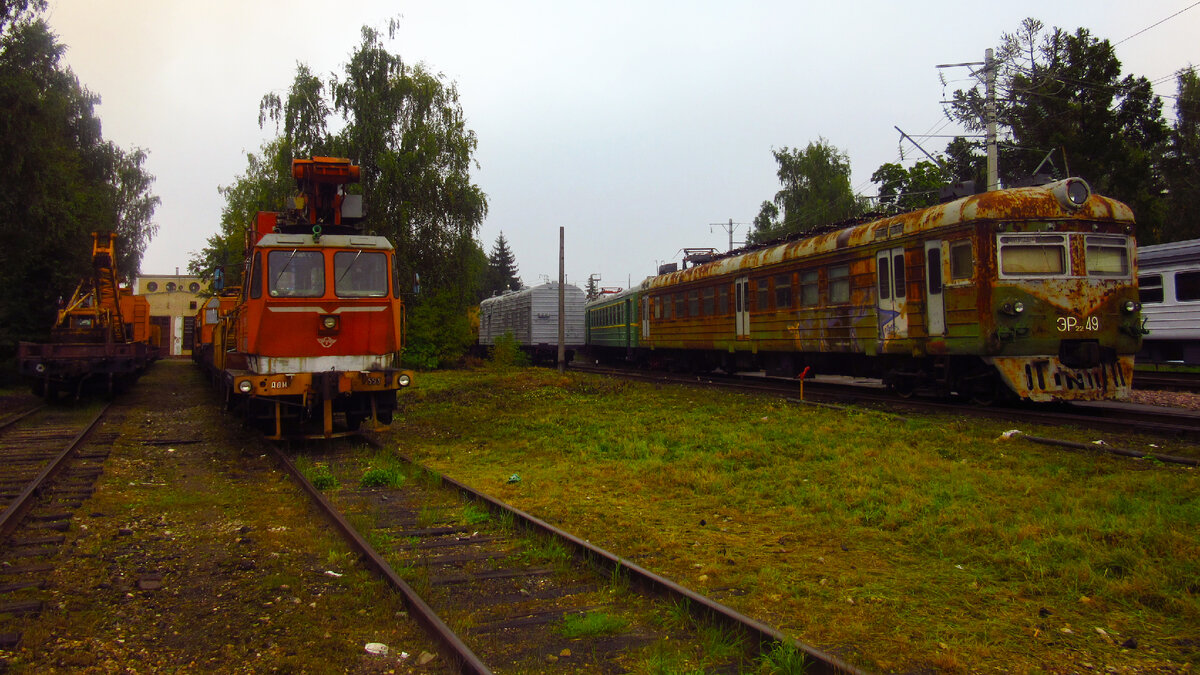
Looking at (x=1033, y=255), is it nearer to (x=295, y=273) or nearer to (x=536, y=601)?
(x=536, y=601)

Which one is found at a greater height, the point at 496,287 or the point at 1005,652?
the point at 496,287

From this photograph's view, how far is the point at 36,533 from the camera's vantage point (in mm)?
5910

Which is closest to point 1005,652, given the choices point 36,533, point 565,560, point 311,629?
point 565,560

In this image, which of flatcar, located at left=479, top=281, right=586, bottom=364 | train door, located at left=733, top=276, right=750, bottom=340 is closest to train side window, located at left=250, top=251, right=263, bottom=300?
train door, located at left=733, top=276, right=750, bottom=340

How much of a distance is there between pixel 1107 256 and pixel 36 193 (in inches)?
988

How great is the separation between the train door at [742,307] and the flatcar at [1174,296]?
30.7 feet

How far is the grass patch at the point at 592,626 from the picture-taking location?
3850mm

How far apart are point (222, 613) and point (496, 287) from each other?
71649mm

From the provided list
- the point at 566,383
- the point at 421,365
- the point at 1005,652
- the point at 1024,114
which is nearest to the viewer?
the point at 1005,652

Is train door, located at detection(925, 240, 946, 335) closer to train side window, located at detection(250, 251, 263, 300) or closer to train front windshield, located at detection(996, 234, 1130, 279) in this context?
train front windshield, located at detection(996, 234, 1130, 279)

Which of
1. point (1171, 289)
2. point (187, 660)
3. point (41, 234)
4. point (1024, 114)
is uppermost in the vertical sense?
point (1024, 114)

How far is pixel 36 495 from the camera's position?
701 centimetres

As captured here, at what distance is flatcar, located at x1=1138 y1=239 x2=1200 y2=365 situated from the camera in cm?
1814

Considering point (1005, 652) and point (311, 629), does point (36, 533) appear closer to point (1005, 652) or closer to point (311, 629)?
point (311, 629)
